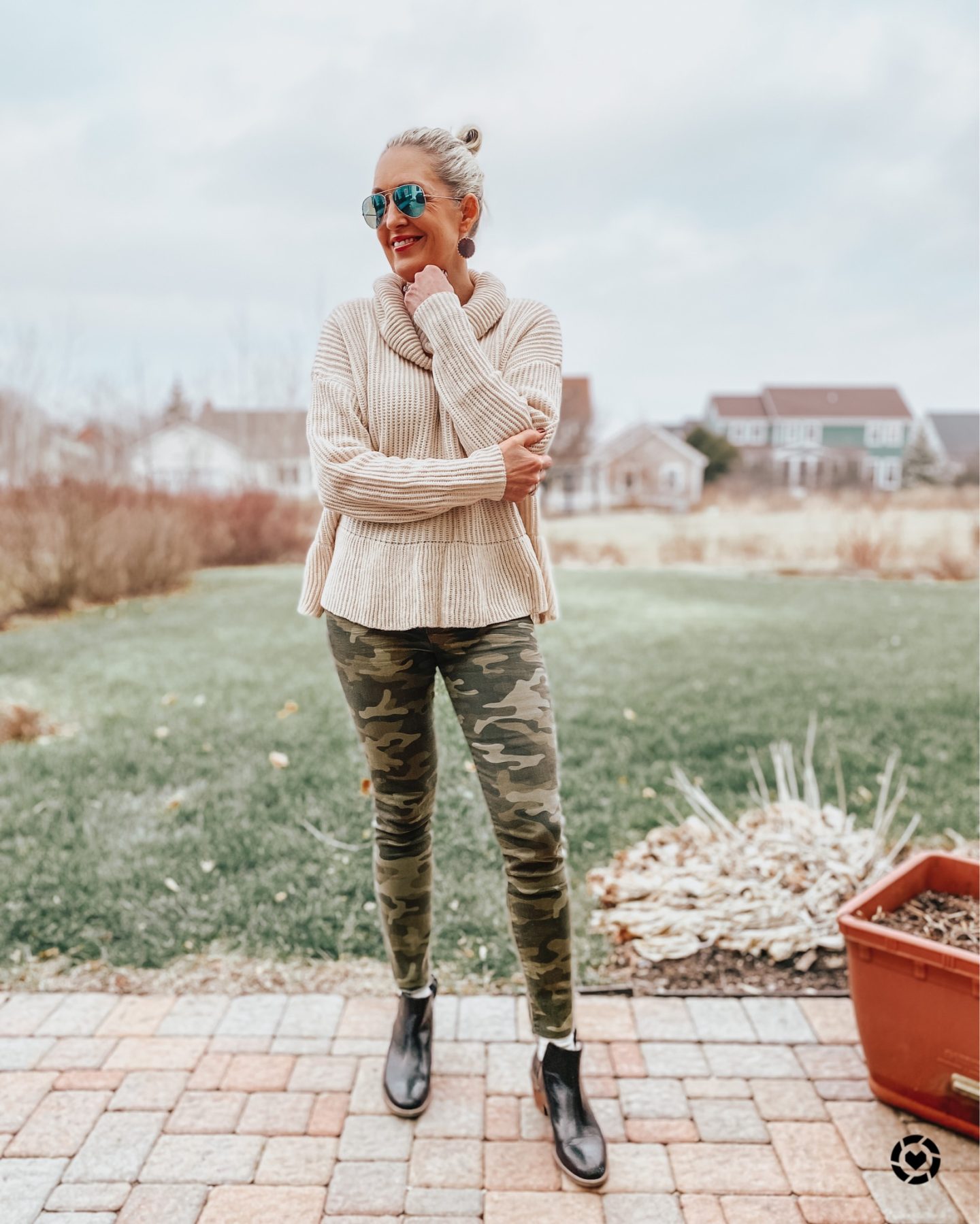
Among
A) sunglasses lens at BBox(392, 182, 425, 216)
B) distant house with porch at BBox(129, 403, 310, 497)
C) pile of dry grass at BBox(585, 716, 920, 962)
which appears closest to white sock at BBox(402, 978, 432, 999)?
pile of dry grass at BBox(585, 716, 920, 962)

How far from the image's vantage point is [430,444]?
173 cm

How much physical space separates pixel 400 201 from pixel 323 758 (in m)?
2.66

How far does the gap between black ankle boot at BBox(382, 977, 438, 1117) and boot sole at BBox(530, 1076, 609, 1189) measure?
0.23 m

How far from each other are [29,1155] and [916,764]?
3461mm

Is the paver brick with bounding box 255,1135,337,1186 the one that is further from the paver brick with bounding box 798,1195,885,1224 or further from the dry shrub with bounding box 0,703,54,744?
the dry shrub with bounding box 0,703,54,744

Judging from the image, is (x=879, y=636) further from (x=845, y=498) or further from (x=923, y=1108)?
(x=845, y=498)

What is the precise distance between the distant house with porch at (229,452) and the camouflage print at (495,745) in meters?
9.69

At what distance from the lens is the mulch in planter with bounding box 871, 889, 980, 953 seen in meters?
1.96

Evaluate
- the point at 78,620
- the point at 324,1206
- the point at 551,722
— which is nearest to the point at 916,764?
the point at 551,722

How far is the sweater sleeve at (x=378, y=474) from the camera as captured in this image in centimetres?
161

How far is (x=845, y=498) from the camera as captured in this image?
1280 centimetres

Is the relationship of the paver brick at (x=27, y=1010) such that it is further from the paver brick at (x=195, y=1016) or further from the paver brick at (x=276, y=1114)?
the paver brick at (x=276, y=1114)

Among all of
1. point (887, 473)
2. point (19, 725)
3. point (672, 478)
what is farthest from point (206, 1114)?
point (887, 473)

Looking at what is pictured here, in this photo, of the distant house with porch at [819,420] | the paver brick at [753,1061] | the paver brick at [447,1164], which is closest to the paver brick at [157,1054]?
the paver brick at [447,1164]
